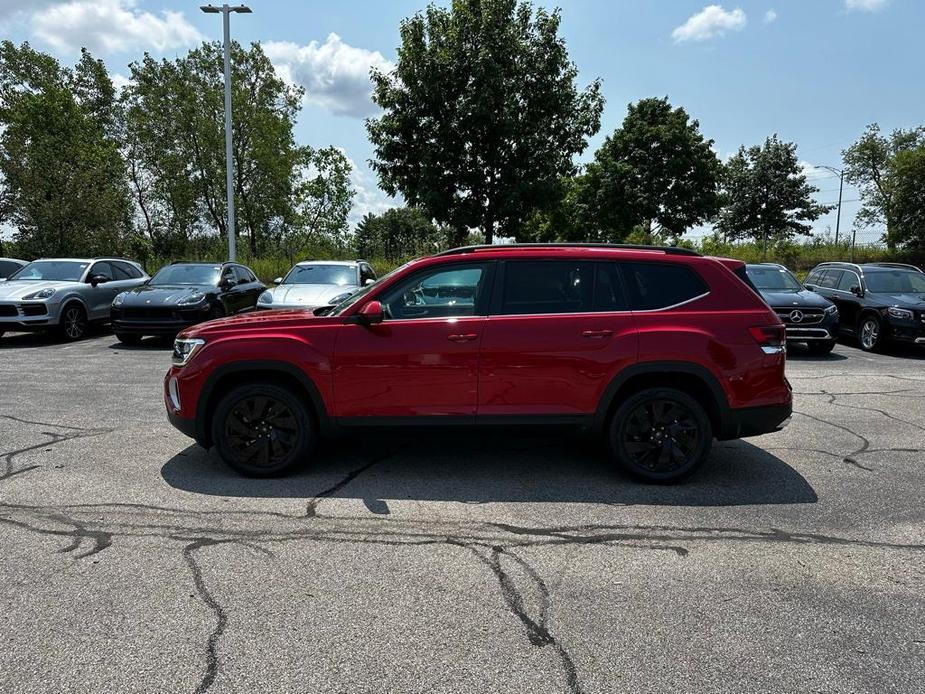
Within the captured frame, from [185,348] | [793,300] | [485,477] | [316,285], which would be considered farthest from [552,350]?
[793,300]

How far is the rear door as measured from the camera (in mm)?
4703

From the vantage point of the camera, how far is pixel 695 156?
38125 mm

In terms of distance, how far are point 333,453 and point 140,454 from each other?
166cm

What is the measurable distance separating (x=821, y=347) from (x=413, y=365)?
32.6 ft

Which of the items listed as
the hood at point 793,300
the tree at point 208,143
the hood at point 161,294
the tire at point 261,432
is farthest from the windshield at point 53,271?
the tree at point 208,143

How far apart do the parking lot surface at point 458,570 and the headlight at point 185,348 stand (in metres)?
0.88

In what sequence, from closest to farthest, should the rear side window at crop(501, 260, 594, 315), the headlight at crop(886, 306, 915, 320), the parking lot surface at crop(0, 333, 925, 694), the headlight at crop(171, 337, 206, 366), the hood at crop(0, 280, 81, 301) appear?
1. the parking lot surface at crop(0, 333, 925, 694)
2. the rear side window at crop(501, 260, 594, 315)
3. the headlight at crop(171, 337, 206, 366)
4. the headlight at crop(886, 306, 915, 320)
5. the hood at crop(0, 280, 81, 301)

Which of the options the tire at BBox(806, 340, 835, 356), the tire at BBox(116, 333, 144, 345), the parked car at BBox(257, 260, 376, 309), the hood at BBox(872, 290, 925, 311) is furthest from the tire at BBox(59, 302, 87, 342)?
the hood at BBox(872, 290, 925, 311)

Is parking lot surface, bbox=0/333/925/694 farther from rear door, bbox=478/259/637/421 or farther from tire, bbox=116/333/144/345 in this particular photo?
tire, bbox=116/333/144/345

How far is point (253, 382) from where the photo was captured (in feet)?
16.1

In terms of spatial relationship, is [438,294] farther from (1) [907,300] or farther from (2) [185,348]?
(1) [907,300]

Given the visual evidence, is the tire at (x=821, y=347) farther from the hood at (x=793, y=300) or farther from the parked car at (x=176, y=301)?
the parked car at (x=176, y=301)

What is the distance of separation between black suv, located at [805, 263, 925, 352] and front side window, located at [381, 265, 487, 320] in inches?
414

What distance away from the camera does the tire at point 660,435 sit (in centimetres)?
479
